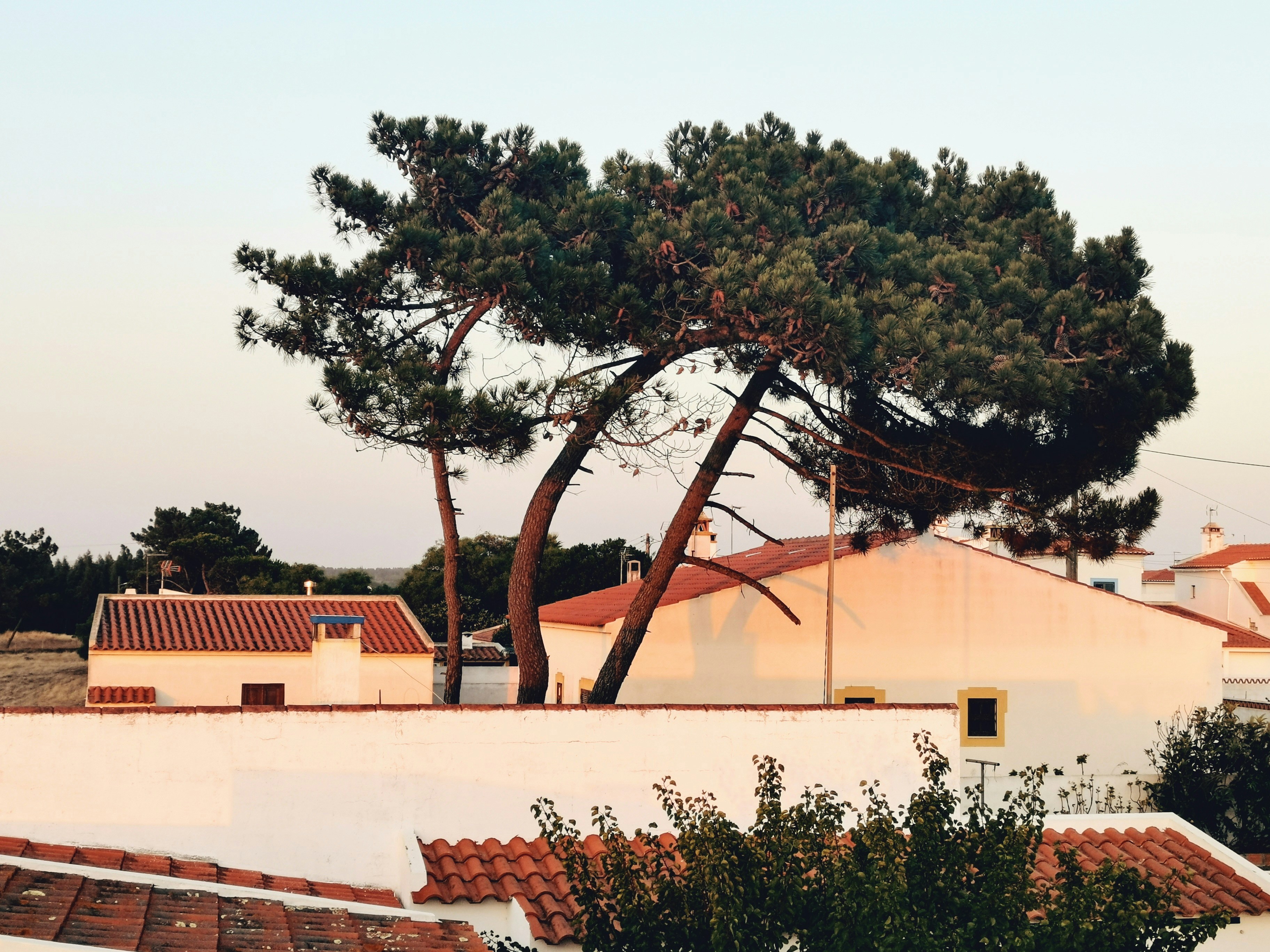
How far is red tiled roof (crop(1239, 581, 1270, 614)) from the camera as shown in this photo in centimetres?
5316

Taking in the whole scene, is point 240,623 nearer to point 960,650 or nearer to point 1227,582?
point 960,650

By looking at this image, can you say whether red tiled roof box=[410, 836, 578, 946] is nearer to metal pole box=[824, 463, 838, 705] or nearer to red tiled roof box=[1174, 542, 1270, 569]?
metal pole box=[824, 463, 838, 705]

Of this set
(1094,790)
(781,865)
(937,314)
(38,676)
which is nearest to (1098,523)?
(937,314)

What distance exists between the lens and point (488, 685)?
30.4 meters

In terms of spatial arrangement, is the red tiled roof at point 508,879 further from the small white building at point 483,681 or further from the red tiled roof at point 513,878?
the small white building at point 483,681

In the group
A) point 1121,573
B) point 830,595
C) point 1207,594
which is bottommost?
point 830,595

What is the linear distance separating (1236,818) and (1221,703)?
273 centimetres

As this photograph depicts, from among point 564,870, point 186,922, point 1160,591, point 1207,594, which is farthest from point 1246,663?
point 186,922

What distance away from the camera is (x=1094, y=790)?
23781 mm

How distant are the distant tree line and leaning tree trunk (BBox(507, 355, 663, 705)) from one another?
1342 inches

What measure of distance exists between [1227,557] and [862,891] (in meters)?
56.6

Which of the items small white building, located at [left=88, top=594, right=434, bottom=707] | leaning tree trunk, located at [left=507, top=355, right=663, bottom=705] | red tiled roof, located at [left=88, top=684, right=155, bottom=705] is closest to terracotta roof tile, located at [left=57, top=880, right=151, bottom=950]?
leaning tree trunk, located at [left=507, top=355, right=663, bottom=705]

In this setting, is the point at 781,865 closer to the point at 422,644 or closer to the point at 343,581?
the point at 422,644

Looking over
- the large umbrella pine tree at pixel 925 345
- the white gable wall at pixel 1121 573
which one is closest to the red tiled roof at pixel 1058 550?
the large umbrella pine tree at pixel 925 345
